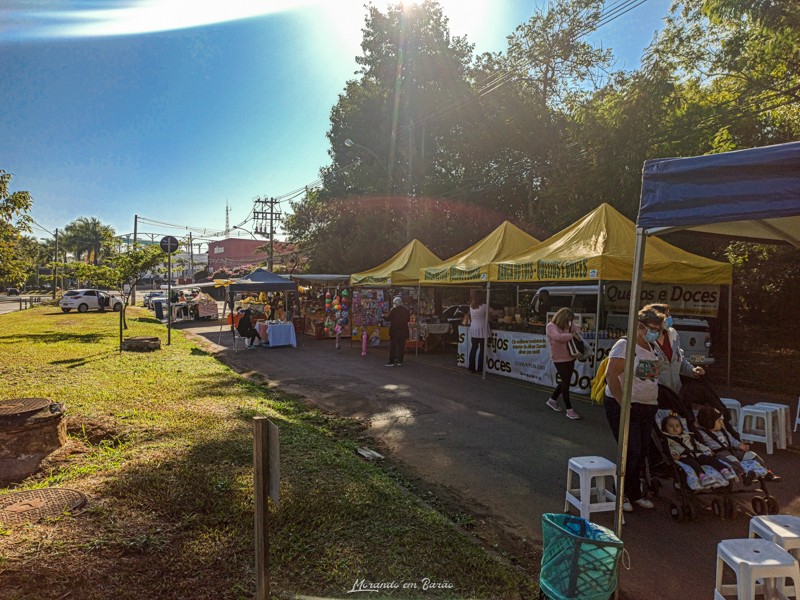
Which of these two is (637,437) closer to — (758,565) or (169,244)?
(758,565)

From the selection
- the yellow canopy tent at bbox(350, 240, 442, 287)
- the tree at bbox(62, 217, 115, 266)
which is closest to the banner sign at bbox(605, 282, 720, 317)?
the yellow canopy tent at bbox(350, 240, 442, 287)

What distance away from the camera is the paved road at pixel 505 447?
149 inches

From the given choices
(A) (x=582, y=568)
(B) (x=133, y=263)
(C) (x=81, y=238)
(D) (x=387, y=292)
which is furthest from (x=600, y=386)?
(C) (x=81, y=238)

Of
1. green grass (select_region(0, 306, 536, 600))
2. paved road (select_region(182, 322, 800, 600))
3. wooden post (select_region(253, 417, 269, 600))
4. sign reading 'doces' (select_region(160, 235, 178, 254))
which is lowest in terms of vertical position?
paved road (select_region(182, 322, 800, 600))

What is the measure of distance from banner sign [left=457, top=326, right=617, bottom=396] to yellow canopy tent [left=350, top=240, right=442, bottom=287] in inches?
173

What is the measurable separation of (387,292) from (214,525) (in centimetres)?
1515

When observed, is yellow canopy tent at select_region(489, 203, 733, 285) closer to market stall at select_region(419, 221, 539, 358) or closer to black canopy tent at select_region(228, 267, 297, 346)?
market stall at select_region(419, 221, 539, 358)

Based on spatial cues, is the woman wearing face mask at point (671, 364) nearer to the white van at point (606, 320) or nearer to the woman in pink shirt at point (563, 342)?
the woman in pink shirt at point (563, 342)

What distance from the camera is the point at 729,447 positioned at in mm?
4500

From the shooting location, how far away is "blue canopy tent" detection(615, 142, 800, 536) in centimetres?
275

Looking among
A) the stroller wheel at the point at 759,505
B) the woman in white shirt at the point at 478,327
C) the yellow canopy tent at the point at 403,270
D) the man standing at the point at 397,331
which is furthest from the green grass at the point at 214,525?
the yellow canopy tent at the point at 403,270

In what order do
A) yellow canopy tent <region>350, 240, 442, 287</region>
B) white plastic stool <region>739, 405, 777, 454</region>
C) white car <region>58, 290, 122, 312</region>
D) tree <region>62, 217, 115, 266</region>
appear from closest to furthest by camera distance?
white plastic stool <region>739, 405, 777, 454</region> → yellow canopy tent <region>350, 240, 442, 287</region> → white car <region>58, 290, 122, 312</region> → tree <region>62, 217, 115, 266</region>

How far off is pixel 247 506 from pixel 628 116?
14886 millimetres

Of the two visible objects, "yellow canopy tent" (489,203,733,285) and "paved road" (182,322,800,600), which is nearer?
"paved road" (182,322,800,600)
